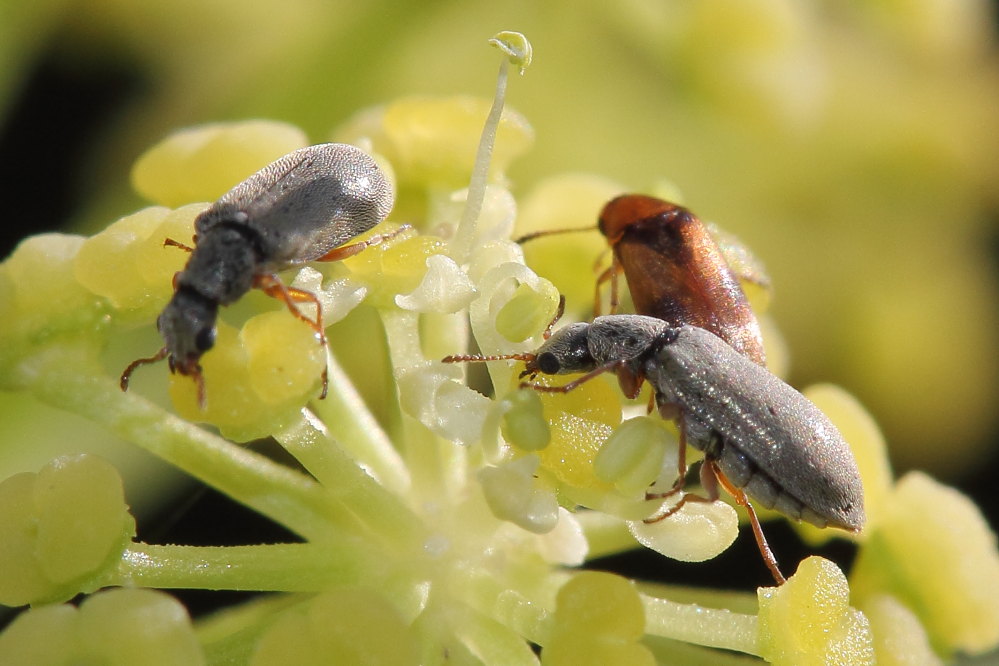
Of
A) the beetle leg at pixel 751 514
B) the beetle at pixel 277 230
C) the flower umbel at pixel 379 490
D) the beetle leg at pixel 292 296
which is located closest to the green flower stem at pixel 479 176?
the flower umbel at pixel 379 490

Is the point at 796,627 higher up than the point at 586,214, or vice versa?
the point at 586,214

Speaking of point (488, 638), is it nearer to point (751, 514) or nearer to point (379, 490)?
point (379, 490)

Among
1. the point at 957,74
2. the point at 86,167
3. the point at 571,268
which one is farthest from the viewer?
the point at 957,74

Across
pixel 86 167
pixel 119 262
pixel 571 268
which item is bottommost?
pixel 86 167

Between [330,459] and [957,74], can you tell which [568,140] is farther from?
[330,459]

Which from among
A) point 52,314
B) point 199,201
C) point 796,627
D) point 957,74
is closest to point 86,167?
point 199,201

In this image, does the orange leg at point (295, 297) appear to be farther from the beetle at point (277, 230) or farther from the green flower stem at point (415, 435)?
the green flower stem at point (415, 435)

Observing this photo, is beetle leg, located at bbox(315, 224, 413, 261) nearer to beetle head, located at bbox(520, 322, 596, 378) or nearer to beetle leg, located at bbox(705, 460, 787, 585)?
beetle head, located at bbox(520, 322, 596, 378)

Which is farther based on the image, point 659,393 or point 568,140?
point 568,140
